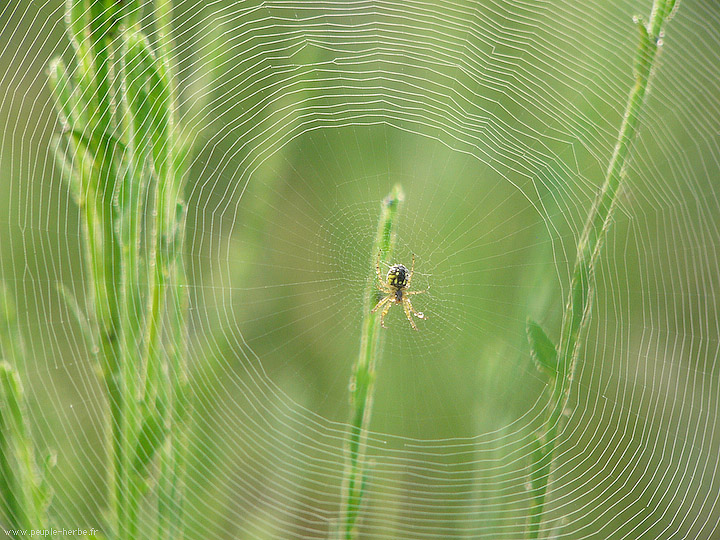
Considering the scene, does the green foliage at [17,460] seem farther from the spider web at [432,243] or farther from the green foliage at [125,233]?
the spider web at [432,243]

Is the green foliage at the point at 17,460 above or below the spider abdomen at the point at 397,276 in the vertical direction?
below

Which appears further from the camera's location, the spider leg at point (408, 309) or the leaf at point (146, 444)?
the spider leg at point (408, 309)

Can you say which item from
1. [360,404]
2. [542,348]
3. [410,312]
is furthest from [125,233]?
[410,312]

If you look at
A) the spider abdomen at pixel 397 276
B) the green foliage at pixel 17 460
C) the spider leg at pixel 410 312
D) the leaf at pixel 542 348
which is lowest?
the green foliage at pixel 17 460

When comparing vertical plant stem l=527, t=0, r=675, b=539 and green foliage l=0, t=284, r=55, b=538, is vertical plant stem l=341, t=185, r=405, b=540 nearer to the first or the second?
vertical plant stem l=527, t=0, r=675, b=539

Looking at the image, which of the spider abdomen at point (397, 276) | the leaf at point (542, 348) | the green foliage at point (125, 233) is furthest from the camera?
the spider abdomen at point (397, 276)

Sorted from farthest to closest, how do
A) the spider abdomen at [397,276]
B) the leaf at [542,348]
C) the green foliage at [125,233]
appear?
the spider abdomen at [397,276], the leaf at [542,348], the green foliage at [125,233]

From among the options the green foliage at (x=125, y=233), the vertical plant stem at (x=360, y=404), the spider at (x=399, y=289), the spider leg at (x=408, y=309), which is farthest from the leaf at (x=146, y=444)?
the spider leg at (x=408, y=309)
